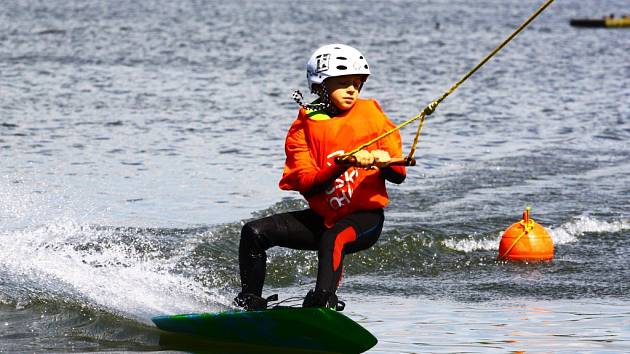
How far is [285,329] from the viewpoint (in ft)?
27.3

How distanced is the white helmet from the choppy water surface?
1848mm

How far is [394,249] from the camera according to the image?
1281 cm

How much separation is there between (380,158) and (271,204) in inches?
287

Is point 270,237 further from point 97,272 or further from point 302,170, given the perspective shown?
point 97,272

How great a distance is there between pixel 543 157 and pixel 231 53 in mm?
27599

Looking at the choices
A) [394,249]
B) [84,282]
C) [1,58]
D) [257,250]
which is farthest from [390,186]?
[1,58]

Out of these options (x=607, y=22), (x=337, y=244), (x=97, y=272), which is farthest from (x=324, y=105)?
(x=607, y=22)

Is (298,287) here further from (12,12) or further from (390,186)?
(12,12)

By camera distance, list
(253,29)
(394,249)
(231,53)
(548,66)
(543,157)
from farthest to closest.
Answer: (253,29) < (231,53) < (548,66) < (543,157) < (394,249)

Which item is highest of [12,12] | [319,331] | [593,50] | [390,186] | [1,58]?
[12,12]

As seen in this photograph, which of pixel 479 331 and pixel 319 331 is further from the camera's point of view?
pixel 479 331

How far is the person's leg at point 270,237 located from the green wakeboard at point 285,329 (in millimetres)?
253

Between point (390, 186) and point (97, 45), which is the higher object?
point (97, 45)

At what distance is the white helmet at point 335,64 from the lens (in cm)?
813
